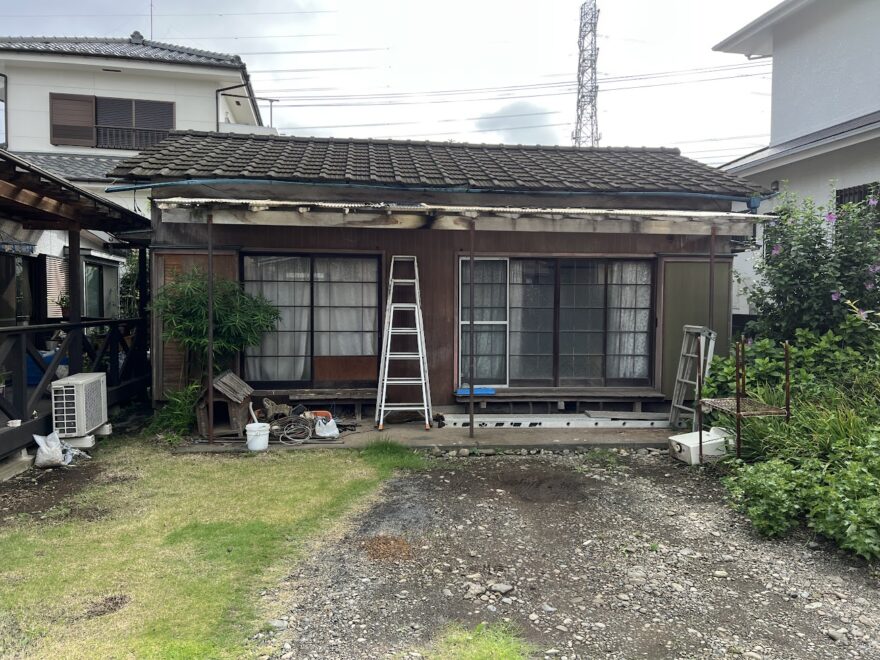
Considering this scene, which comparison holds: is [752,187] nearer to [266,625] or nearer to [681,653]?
[681,653]

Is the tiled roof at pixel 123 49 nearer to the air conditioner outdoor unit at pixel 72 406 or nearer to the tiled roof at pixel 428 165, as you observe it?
the tiled roof at pixel 428 165

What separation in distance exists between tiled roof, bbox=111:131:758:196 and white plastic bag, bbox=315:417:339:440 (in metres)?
2.69

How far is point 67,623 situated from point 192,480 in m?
2.20

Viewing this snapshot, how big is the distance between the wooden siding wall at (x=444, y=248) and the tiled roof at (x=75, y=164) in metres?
7.47

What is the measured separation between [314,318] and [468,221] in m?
2.28

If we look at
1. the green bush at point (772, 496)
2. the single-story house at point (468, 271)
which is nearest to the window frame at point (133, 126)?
the single-story house at point (468, 271)

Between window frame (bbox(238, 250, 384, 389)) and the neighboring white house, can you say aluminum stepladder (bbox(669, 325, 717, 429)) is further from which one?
window frame (bbox(238, 250, 384, 389))

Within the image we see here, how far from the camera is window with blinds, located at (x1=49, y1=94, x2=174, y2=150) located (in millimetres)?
Answer: 14117

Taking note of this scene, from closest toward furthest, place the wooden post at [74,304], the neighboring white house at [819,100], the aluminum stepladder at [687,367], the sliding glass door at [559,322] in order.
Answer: the wooden post at [74,304]
the aluminum stepladder at [687,367]
the sliding glass door at [559,322]
the neighboring white house at [819,100]

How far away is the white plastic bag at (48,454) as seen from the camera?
525 cm

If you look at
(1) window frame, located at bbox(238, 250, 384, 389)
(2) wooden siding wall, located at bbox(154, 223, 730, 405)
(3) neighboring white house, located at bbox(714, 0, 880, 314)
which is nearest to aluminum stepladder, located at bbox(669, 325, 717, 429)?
(2) wooden siding wall, located at bbox(154, 223, 730, 405)

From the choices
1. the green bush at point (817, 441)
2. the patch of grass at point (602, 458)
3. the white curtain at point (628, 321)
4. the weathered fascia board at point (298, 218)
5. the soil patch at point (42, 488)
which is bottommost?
the soil patch at point (42, 488)

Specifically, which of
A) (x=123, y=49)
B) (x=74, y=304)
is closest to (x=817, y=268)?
(x=74, y=304)

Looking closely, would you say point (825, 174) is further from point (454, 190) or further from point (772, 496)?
point (772, 496)
